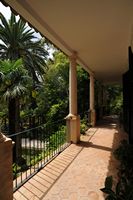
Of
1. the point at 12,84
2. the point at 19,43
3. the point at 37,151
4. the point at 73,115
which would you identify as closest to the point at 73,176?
the point at 37,151

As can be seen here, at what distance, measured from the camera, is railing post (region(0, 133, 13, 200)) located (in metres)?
3.02

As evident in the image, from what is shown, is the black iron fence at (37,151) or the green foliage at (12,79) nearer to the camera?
the black iron fence at (37,151)

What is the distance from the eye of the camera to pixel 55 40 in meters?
5.95

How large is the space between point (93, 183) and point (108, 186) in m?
1.95

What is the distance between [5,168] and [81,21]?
10.4ft

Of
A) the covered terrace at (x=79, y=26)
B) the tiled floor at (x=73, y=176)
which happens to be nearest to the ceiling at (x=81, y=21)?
the covered terrace at (x=79, y=26)

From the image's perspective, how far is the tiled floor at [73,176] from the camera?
12.8 feet

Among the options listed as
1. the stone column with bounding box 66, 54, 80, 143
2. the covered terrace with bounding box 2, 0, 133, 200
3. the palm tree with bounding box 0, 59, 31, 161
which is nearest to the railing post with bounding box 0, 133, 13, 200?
the covered terrace with bounding box 2, 0, 133, 200

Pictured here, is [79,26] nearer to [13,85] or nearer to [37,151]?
[37,151]

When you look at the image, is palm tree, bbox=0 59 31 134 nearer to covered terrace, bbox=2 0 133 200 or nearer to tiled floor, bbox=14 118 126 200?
covered terrace, bbox=2 0 133 200

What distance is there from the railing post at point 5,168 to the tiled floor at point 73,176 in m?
0.67

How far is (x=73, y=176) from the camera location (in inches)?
187

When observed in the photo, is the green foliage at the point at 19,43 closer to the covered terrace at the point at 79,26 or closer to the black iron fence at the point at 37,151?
the black iron fence at the point at 37,151

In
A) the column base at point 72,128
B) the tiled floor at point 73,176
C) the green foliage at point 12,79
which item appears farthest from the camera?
the green foliage at point 12,79
